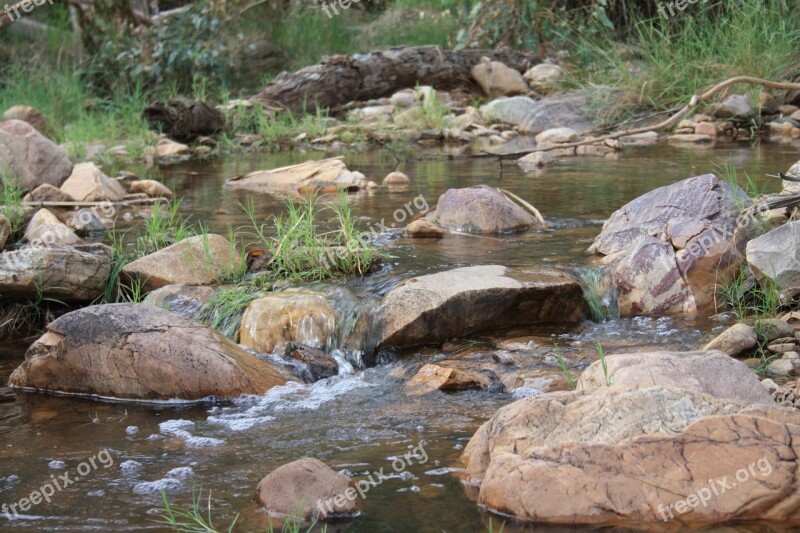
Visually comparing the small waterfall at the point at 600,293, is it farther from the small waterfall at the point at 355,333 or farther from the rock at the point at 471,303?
the small waterfall at the point at 355,333

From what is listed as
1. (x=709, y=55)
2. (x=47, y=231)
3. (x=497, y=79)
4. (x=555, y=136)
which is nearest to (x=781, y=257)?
(x=47, y=231)

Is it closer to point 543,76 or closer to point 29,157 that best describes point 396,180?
point 29,157

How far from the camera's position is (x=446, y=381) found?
12.1 ft

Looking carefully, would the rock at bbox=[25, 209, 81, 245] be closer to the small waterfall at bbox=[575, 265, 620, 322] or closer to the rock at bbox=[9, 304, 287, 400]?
the rock at bbox=[9, 304, 287, 400]

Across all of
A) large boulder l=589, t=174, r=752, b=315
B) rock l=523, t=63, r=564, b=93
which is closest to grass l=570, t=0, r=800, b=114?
rock l=523, t=63, r=564, b=93

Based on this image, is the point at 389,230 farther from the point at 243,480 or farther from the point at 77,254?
the point at 243,480

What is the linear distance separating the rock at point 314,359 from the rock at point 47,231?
198 centimetres

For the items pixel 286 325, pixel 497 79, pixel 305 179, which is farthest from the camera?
pixel 497 79

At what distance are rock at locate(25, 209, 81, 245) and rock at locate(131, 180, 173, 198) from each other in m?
1.69

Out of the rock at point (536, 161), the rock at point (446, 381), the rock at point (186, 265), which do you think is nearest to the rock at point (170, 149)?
the rock at point (536, 161)

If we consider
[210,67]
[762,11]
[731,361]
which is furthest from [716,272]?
[210,67]

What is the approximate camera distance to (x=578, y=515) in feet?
8.14

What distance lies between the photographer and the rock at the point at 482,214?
575 cm

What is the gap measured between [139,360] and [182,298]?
0.91m
